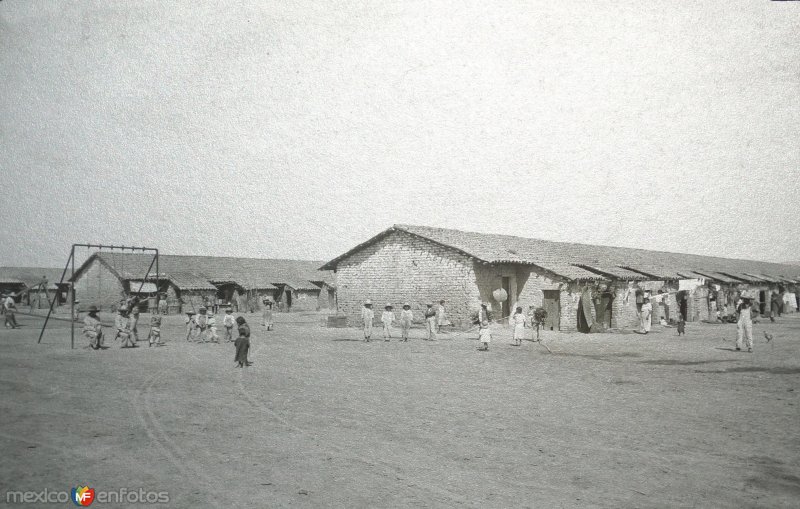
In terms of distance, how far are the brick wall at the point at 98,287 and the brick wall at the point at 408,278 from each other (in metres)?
22.3

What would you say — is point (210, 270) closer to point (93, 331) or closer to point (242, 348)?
point (93, 331)

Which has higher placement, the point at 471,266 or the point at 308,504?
the point at 471,266

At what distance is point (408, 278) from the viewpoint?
28.0 meters

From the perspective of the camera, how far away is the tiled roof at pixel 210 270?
44591 mm

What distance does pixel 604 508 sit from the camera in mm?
5223

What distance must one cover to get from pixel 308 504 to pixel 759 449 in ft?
18.2

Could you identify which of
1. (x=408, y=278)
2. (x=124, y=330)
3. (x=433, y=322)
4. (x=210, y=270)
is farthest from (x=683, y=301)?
(x=210, y=270)

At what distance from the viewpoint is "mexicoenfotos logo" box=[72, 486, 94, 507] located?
17.6ft

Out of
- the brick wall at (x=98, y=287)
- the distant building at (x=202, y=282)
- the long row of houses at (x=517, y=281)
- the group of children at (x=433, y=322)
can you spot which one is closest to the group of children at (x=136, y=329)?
the long row of houses at (x=517, y=281)

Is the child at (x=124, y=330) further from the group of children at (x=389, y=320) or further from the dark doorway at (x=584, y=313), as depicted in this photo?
the dark doorway at (x=584, y=313)

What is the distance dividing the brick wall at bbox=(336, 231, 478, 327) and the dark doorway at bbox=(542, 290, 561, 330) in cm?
290

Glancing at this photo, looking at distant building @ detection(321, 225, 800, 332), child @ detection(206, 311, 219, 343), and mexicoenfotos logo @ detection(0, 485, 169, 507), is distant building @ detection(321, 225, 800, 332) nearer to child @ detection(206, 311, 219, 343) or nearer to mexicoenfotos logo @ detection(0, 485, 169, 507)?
child @ detection(206, 311, 219, 343)

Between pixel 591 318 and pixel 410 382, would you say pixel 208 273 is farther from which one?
pixel 410 382

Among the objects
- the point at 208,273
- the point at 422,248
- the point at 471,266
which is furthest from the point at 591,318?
the point at 208,273
